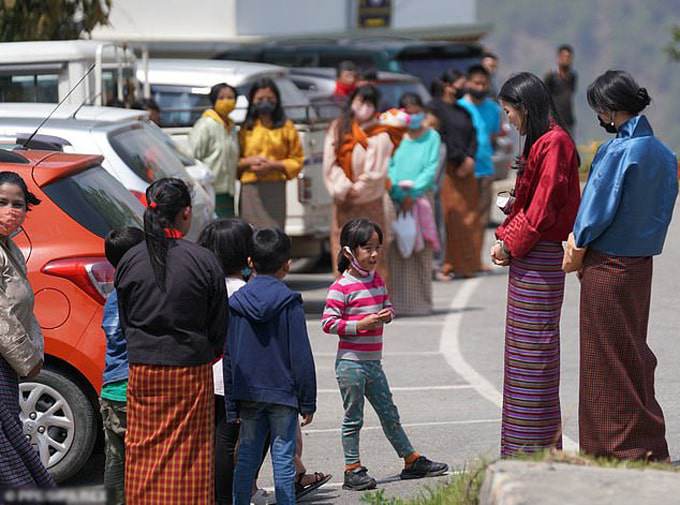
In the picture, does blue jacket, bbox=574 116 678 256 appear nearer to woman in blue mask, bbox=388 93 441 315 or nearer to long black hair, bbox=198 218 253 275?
long black hair, bbox=198 218 253 275

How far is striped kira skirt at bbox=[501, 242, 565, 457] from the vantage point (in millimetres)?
7160

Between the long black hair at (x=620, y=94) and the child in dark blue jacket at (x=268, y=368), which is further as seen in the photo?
the long black hair at (x=620, y=94)

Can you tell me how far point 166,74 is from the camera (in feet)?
53.3

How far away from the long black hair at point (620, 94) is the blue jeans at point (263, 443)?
1977 millimetres

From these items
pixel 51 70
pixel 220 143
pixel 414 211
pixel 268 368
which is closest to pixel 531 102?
pixel 268 368

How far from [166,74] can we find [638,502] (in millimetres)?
11644

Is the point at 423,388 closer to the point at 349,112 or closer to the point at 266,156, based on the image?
the point at 349,112

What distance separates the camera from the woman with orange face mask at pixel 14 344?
6285 mm

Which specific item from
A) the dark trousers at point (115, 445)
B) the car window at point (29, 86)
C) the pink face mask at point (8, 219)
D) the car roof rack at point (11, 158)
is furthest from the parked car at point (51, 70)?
the pink face mask at point (8, 219)

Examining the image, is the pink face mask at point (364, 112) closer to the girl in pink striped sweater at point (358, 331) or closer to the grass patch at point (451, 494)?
the girl in pink striped sweater at point (358, 331)

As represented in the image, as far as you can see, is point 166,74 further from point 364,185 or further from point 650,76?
point 650,76

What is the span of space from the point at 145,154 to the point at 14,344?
165 inches

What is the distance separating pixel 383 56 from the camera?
22.3m

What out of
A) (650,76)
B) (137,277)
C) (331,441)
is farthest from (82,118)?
(650,76)
